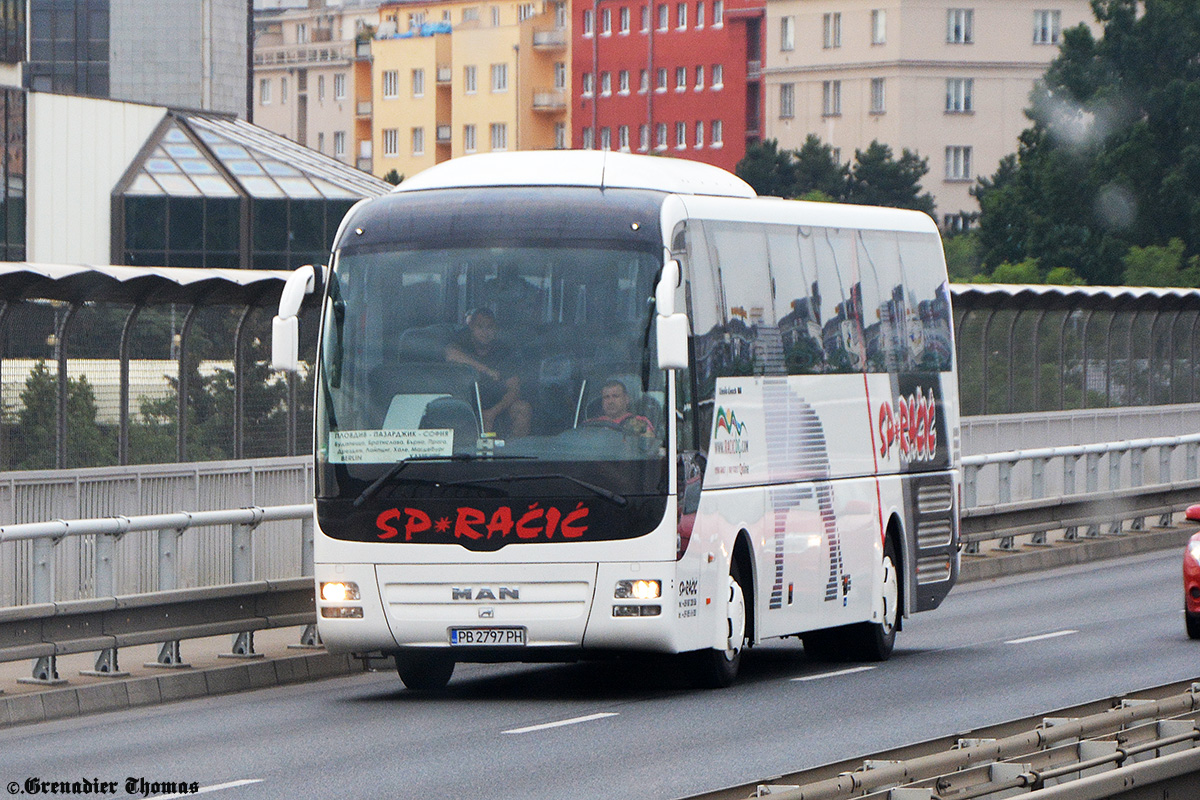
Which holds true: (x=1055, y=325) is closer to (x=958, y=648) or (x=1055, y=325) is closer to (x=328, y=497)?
(x=958, y=648)

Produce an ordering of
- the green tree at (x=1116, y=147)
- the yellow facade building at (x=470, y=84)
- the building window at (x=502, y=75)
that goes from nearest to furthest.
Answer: the green tree at (x=1116, y=147) < the yellow facade building at (x=470, y=84) < the building window at (x=502, y=75)

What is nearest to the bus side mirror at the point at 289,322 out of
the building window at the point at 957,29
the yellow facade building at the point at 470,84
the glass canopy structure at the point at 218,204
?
the glass canopy structure at the point at 218,204

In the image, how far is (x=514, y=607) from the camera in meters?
14.5

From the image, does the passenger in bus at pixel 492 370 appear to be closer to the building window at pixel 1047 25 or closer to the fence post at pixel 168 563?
the fence post at pixel 168 563

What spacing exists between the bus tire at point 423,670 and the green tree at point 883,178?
104m

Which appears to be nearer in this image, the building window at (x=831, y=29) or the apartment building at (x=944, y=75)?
the apartment building at (x=944, y=75)

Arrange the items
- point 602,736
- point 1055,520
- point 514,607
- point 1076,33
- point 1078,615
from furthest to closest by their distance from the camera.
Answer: point 1076,33 → point 1055,520 → point 1078,615 → point 514,607 → point 602,736

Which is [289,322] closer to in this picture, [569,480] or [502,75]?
[569,480]

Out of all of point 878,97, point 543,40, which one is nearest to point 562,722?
point 878,97

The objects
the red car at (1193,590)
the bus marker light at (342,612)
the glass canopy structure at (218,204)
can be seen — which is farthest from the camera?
the glass canopy structure at (218,204)

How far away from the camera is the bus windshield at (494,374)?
14.5 meters

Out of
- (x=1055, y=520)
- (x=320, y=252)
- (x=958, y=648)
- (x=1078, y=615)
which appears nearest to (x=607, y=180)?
(x=958, y=648)

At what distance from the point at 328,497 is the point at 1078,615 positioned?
843 centimetres

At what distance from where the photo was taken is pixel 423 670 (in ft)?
51.5
